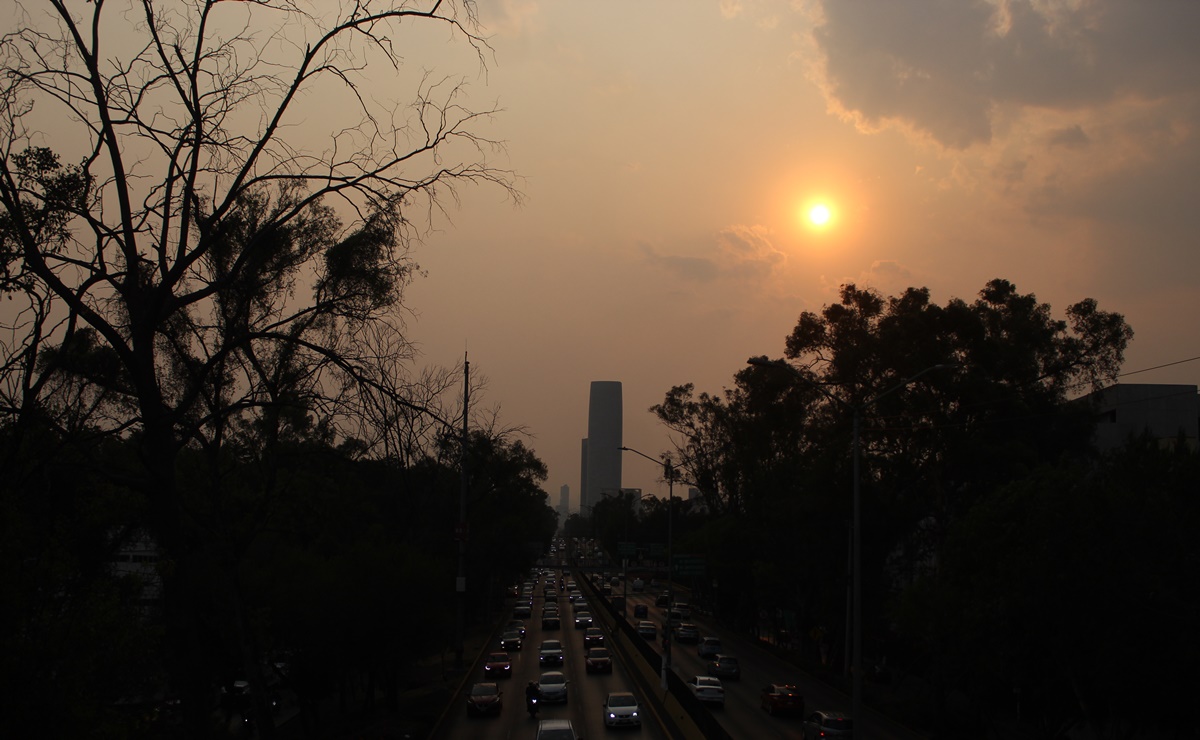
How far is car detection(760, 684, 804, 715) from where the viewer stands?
3638cm

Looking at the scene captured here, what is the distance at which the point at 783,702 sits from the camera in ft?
120

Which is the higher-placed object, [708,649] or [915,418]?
[915,418]

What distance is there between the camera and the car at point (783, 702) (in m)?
36.4

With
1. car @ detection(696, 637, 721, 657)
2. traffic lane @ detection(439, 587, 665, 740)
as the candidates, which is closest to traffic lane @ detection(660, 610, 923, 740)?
car @ detection(696, 637, 721, 657)

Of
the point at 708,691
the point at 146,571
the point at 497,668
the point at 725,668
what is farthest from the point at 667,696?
the point at 146,571

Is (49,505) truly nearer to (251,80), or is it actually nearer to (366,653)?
(251,80)

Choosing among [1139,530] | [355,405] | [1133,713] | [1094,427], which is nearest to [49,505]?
[355,405]

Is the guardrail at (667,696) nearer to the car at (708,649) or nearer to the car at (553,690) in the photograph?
the car at (553,690)

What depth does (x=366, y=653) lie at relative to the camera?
3231cm

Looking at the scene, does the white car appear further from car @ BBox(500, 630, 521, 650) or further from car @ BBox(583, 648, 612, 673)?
car @ BBox(500, 630, 521, 650)

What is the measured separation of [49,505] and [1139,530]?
73.3 feet

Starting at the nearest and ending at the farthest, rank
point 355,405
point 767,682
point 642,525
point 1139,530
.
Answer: point 355,405
point 1139,530
point 767,682
point 642,525

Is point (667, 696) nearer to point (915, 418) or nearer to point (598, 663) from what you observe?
point (598, 663)

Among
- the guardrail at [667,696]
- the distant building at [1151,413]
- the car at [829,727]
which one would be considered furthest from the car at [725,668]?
the distant building at [1151,413]
